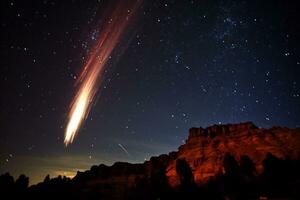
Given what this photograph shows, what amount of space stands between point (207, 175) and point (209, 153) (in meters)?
21.6

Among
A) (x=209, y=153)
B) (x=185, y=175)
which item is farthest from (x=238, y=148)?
(x=185, y=175)

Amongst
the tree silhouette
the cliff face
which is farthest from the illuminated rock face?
the tree silhouette

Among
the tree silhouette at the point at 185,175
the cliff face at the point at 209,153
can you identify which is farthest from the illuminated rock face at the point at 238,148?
the tree silhouette at the point at 185,175

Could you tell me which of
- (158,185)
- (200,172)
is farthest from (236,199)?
(200,172)

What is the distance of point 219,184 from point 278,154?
40826mm

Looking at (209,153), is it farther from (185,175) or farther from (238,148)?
(185,175)

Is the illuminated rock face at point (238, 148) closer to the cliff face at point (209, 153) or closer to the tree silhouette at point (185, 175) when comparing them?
the cliff face at point (209, 153)

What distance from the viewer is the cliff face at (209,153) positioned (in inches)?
4169

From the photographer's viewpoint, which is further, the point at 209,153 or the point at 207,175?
the point at 209,153

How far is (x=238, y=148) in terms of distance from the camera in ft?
390

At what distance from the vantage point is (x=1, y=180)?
8156cm

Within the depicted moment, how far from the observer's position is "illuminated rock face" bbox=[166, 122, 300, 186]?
104188 millimetres

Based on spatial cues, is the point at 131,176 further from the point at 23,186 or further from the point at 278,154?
the point at 278,154

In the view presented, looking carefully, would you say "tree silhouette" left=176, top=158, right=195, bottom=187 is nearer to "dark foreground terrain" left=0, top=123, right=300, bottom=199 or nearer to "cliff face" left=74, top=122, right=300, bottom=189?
"dark foreground terrain" left=0, top=123, right=300, bottom=199
